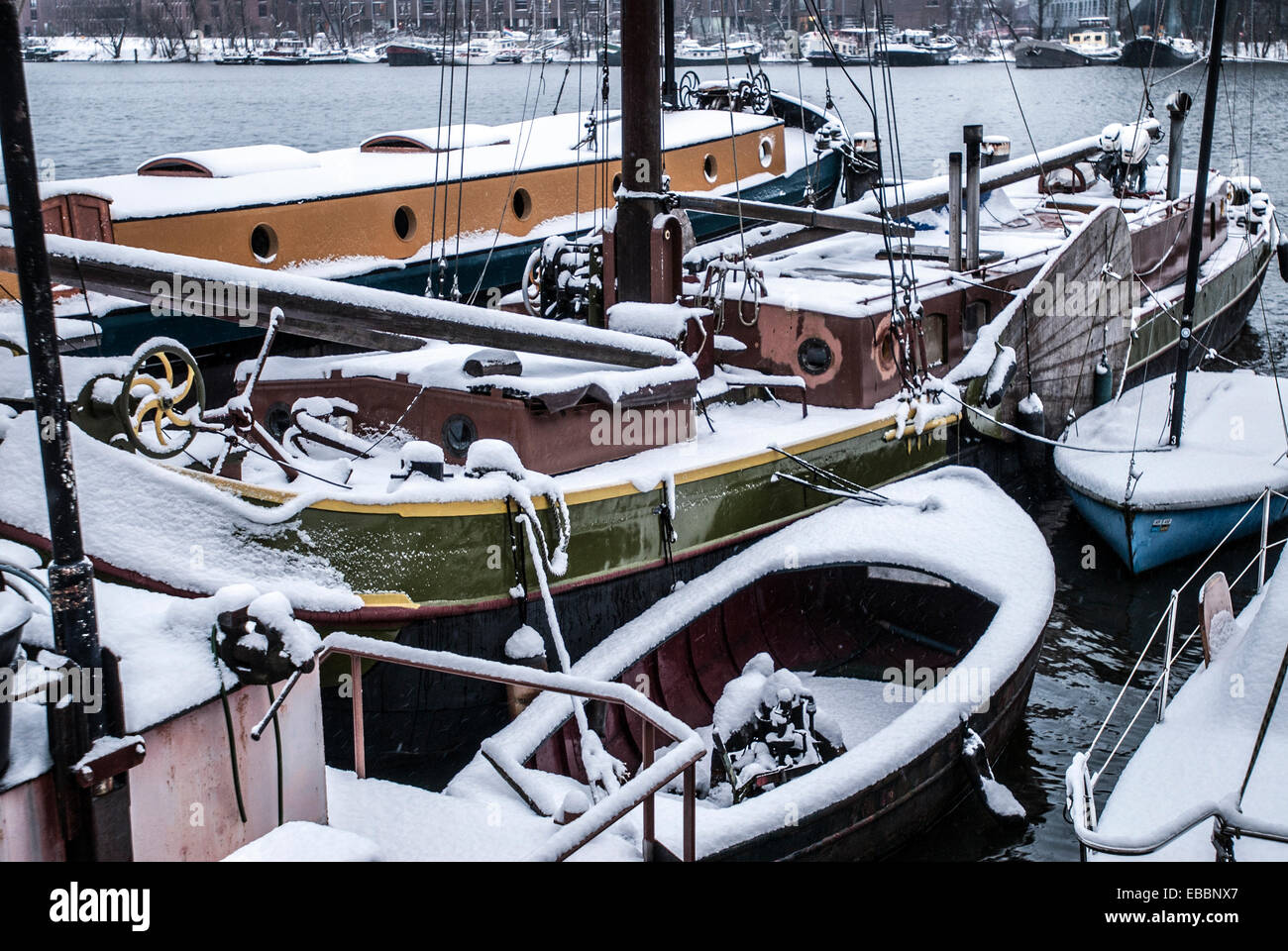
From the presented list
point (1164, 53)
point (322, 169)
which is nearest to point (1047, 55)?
point (1164, 53)

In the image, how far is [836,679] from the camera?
11.5m

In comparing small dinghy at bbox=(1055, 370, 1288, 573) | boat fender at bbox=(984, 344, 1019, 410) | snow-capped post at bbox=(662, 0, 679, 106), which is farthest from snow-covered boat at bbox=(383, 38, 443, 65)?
boat fender at bbox=(984, 344, 1019, 410)

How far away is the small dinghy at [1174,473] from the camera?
13430mm

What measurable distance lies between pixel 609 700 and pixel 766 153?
19341mm

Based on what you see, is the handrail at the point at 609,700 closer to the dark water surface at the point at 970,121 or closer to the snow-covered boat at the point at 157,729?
the snow-covered boat at the point at 157,729

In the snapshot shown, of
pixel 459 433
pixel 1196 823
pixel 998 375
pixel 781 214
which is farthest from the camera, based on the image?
pixel 998 375

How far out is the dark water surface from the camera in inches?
447

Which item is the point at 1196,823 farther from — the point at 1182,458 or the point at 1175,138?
the point at 1175,138

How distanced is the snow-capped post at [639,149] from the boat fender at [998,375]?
3788 mm

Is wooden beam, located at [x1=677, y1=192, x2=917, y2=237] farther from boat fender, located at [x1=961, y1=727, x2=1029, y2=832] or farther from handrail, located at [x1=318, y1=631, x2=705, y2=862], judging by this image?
handrail, located at [x1=318, y1=631, x2=705, y2=862]

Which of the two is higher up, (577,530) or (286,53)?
(286,53)

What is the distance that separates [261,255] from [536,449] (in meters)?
7.28
